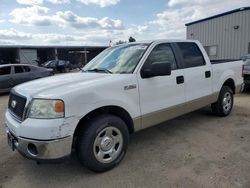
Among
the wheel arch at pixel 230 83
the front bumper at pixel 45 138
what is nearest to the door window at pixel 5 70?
the front bumper at pixel 45 138

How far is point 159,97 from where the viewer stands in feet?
12.7

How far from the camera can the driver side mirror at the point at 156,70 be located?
345 centimetres

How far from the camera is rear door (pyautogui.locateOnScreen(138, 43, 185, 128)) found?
144 inches

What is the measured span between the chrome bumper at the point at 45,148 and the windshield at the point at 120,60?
1.41 m

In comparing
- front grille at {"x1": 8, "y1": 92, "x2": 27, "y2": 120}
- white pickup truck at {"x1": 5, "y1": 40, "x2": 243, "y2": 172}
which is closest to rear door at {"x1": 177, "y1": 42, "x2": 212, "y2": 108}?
white pickup truck at {"x1": 5, "y1": 40, "x2": 243, "y2": 172}

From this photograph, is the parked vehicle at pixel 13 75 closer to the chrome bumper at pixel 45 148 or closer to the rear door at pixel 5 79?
the rear door at pixel 5 79

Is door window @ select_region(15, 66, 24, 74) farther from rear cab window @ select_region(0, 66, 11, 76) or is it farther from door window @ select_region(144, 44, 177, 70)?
door window @ select_region(144, 44, 177, 70)

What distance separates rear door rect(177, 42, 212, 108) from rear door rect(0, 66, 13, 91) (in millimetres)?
9053

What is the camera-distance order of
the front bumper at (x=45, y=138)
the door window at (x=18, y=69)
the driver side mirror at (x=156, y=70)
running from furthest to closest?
1. the door window at (x=18, y=69)
2. the driver side mirror at (x=156, y=70)
3. the front bumper at (x=45, y=138)

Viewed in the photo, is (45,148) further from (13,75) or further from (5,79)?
(13,75)

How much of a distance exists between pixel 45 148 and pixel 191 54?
11.0 feet

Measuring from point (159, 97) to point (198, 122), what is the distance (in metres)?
1.97

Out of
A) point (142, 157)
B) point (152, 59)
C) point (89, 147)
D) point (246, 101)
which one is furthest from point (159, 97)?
point (246, 101)

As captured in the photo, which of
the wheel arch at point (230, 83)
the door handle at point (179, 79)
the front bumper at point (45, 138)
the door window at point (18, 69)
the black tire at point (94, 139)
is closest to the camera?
the front bumper at point (45, 138)
